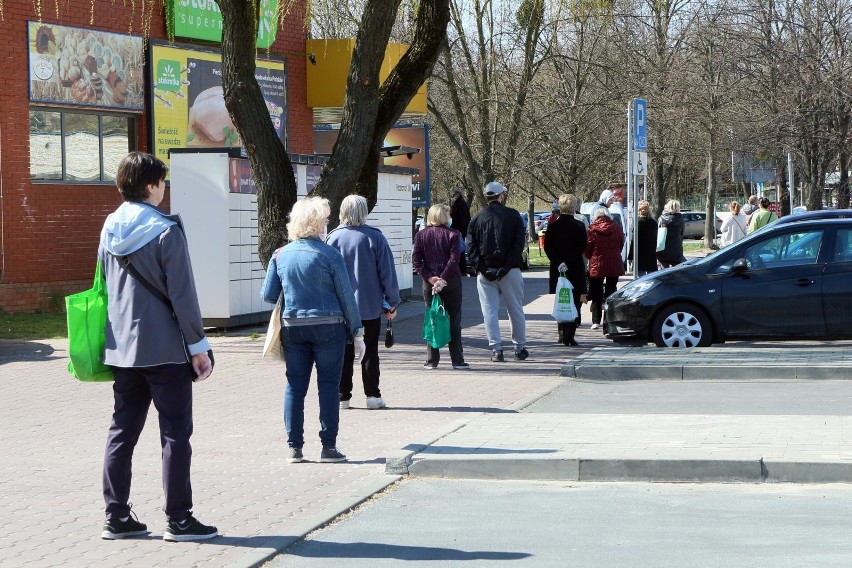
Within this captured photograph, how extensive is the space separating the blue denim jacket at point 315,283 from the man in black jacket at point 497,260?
5732mm

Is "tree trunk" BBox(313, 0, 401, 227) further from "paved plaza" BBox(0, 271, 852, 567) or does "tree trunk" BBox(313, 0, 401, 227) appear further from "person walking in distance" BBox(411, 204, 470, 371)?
"paved plaza" BBox(0, 271, 852, 567)

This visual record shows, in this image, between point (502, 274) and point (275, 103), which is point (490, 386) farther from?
point (275, 103)

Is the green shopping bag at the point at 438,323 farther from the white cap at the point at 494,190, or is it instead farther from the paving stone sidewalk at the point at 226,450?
the white cap at the point at 494,190

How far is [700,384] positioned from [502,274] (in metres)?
2.62

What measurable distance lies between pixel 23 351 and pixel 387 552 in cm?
1051

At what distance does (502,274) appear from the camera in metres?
13.9

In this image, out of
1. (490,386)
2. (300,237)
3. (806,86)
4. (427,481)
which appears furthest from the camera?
(806,86)

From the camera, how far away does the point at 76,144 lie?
69.7 ft

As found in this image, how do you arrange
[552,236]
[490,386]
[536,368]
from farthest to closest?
[552,236]
[536,368]
[490,386]

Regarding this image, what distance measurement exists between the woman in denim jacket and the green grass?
9729 mm

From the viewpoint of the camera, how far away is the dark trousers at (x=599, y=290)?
17297mm

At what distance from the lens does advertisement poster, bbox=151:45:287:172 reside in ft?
73.3

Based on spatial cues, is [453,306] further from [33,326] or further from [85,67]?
[85,67]

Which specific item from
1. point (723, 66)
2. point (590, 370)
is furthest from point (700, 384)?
point (723, 66)
